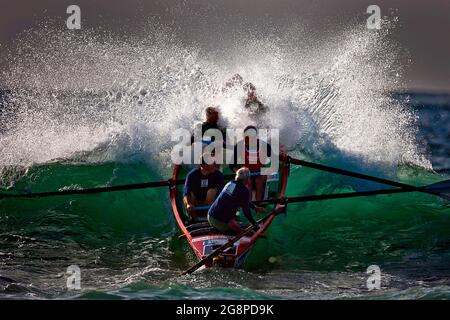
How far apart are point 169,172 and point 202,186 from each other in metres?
3.10

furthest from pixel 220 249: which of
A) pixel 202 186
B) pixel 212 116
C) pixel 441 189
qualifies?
pixel 441 189

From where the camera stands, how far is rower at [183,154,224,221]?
38.7 feet

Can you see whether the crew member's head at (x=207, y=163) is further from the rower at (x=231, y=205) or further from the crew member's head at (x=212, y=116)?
the crew member's head at (x=212, y=116)

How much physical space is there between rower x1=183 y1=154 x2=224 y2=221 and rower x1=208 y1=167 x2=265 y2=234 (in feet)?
2.51

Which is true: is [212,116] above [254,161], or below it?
above

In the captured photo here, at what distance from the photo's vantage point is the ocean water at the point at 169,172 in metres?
10.5

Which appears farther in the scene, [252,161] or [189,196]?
[252,161]

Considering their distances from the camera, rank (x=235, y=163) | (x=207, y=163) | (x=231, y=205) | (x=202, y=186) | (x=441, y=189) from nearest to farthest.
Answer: (x=231, y=205) < (x=207, y=163) < (x=202, y=186) < (x=441, y=189) < (x=235, y=163)

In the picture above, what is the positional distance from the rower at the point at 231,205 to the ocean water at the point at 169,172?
2.00 feet

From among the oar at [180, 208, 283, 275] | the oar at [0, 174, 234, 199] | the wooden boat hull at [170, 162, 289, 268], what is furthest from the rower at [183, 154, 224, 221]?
the oar at [180, 208, 283, 275]

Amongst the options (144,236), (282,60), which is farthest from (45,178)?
(282,60)

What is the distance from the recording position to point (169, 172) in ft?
49.0

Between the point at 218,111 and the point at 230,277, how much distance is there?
466 centimetres

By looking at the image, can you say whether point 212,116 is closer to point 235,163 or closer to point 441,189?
point 235,163
